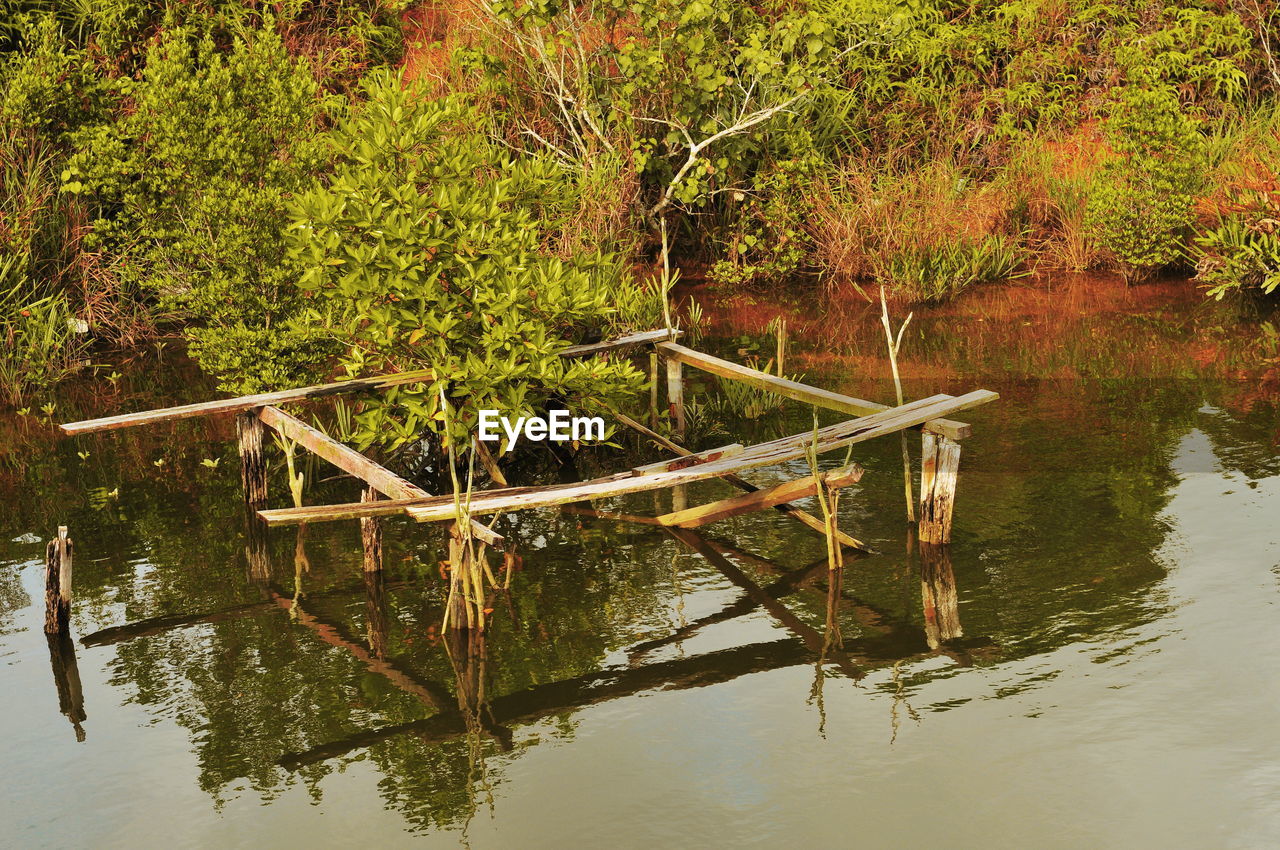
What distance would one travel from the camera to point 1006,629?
7727mm

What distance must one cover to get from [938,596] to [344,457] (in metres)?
3.47

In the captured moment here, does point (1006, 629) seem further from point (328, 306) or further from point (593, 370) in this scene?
point (328, 306)

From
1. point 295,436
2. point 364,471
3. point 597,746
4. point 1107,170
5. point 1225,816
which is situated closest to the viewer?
point 1225,816

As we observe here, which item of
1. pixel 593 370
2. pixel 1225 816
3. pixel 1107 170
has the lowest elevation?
pixel 1225 816

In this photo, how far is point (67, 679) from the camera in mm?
7633

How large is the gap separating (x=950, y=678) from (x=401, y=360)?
4.24 m

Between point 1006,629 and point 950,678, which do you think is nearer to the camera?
point 950,678

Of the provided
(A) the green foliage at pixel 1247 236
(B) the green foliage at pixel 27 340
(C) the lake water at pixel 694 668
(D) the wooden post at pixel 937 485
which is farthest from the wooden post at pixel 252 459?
(A) the green foliage at pixel 1247 236

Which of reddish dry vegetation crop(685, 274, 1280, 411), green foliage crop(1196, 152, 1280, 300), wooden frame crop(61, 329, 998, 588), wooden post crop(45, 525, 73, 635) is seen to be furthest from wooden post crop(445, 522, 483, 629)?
green foliage crop(1196, 152, 1280, 300)

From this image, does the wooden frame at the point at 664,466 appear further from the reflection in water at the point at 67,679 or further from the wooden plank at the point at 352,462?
the reflection in water at the point at 67,679

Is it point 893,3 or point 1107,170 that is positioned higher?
point 893,3

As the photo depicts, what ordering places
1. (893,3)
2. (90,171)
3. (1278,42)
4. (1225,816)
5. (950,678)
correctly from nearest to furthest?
(1225,816) < (950,678) < (90,171) < (893,3) < (1278,42)

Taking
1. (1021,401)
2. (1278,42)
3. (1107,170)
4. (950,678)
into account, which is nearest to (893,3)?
(1107,170)

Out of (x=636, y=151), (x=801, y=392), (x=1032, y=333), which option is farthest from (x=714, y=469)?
(x=636, y=151)
